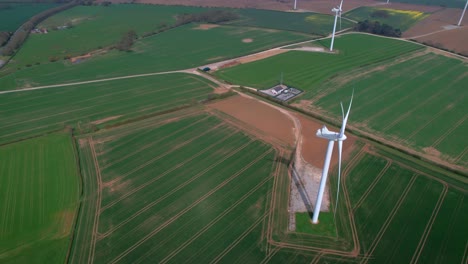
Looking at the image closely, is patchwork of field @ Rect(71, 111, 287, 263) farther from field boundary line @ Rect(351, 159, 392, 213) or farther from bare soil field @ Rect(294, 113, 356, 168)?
field boundary line @ Rect(351, 159, 392, 213)

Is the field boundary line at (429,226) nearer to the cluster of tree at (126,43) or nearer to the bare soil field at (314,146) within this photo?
the bare soil field at (314,146)

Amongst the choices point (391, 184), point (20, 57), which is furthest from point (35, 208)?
point (20, 57)

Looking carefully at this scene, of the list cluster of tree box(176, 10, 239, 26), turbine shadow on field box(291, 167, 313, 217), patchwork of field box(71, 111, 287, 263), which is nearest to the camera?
patchwork of field box(71, 111, 287, 263)

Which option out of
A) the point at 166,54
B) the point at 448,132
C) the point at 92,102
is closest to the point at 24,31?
the point at 166,54

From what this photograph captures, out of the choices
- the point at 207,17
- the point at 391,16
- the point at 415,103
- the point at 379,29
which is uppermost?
the point at 207,17

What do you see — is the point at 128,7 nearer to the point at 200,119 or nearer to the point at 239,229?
the point at 200,119

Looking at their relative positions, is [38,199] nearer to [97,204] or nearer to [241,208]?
[97,204]

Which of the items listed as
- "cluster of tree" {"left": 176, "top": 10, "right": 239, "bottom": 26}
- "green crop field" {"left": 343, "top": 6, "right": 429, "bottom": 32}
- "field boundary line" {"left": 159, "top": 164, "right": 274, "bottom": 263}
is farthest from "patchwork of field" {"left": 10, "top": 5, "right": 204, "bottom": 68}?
"field boundary line" {"left": 159, "top": 164, "right": 274, "bottom": 263}
